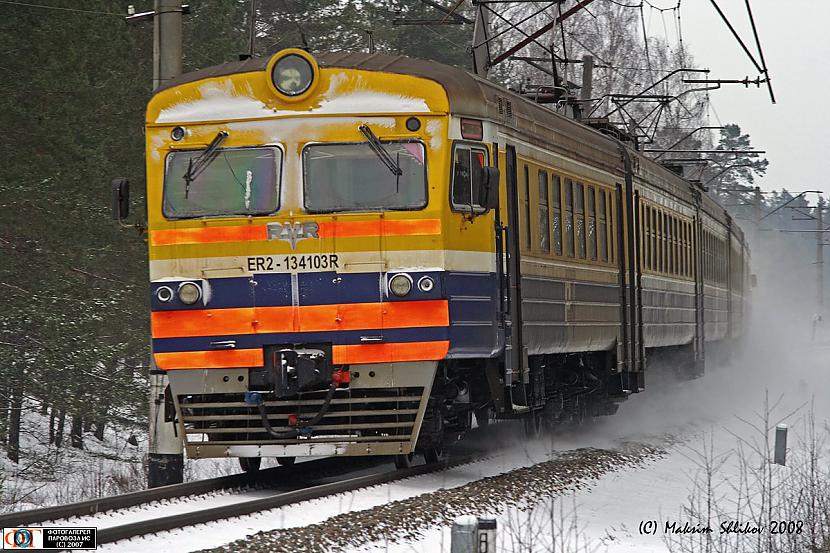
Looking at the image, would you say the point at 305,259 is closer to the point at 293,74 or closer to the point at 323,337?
the point at 323,337

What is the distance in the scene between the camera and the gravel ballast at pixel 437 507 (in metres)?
7.94

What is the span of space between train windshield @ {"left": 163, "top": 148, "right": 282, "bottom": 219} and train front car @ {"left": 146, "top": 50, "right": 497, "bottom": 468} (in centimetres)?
1

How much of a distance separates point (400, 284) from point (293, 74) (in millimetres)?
1833

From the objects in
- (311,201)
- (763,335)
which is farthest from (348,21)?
(763,335)

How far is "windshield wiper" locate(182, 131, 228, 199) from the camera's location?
10641 millimetres

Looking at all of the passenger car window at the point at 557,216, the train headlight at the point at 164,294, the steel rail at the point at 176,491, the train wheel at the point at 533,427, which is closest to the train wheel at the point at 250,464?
the steel rail at the point at 176,491

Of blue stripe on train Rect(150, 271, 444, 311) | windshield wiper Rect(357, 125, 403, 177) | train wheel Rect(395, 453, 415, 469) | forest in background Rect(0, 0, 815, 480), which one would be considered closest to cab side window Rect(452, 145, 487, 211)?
windshield wiper Rect(357, 125, 403, 177)

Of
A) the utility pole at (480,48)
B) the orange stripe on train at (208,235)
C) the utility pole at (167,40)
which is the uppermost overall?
the utility pole at (480,48)

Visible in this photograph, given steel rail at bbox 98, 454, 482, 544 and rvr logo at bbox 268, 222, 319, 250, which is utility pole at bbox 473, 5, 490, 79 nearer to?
steel rail at bbox 98, 454, 482, 544

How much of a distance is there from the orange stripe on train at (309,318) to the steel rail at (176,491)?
1.16 metres

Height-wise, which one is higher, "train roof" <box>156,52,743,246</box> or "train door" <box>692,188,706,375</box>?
"train roof" <box>156,52,743,246</box>

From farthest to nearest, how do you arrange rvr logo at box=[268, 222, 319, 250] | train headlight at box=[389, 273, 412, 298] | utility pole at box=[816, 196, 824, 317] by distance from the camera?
utility pole at box=[816, 196, 824, 317] → rvr logo at box=[268, 222, 319, 250] → train headlight at box=[389, 273, 412, 298]

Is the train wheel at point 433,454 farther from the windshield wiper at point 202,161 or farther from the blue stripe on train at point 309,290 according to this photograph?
the windshield wiper at point 202,161

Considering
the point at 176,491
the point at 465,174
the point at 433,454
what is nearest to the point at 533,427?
the point at 433,454
